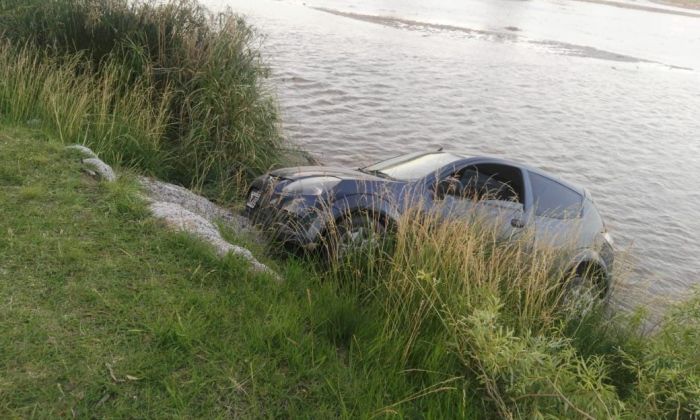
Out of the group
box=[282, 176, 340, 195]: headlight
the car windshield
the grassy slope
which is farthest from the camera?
the car windshield

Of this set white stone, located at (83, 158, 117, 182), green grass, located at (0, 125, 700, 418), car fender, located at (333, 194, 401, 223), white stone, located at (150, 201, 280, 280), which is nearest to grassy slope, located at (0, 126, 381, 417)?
green grass, located at (0, 125, 700, 418)

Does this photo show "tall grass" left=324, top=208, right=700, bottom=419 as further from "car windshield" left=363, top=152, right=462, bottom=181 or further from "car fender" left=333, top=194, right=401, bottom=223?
"car windshield" left=363, top=152, right=462, bottom=181

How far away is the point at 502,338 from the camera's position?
3.26 metres

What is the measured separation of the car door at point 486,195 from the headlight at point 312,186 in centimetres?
126

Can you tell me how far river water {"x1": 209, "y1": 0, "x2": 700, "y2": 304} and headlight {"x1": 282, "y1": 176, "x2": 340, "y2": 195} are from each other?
3.19m

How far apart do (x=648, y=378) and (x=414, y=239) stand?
6.72ft

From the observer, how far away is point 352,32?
28.9 metres

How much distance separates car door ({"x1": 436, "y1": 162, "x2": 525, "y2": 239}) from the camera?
6.04m

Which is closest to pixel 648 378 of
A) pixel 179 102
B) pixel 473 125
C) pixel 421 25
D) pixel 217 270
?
pixel 217 270

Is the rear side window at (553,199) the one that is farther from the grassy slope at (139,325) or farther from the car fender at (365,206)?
the grassy slope at (139,325)

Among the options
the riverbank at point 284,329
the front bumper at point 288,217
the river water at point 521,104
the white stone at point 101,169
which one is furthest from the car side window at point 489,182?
the white stone at point 101,169

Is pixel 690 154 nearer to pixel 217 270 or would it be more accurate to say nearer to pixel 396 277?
pixel 396 277

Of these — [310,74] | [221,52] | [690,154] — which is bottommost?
[690,154]

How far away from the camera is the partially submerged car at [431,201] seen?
596 cm
